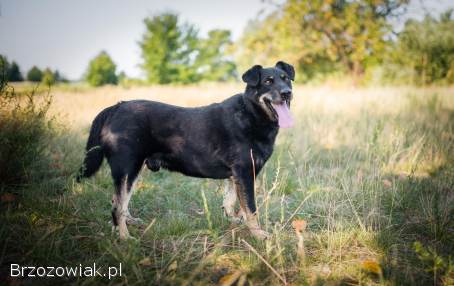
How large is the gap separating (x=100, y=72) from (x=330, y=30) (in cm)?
3522

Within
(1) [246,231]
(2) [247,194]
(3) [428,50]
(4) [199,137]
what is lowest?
(1) [246,231]

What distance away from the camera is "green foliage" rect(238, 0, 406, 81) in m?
21.4

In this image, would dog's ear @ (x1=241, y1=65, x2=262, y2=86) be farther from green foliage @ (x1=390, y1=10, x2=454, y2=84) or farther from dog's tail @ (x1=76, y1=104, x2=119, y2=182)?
green foliage @ (x1=390, y1=10, x2=454, y2=84)

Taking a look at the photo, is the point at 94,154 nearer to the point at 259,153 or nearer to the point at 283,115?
the point at 259,153

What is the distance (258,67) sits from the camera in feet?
11.8

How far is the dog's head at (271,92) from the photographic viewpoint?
11.1 feet

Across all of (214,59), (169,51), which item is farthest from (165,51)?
(214,59)

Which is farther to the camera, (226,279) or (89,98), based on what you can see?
(89,98)

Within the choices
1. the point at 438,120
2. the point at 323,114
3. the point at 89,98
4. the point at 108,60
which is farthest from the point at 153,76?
the point at 438,120

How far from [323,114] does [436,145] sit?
3.50 metres

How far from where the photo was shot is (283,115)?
337 centimetres

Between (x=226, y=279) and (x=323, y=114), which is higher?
(x=323, y=114)

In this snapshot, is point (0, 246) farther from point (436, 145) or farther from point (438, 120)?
point (438, 120)

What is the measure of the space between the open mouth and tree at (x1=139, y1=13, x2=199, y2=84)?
102 ft
